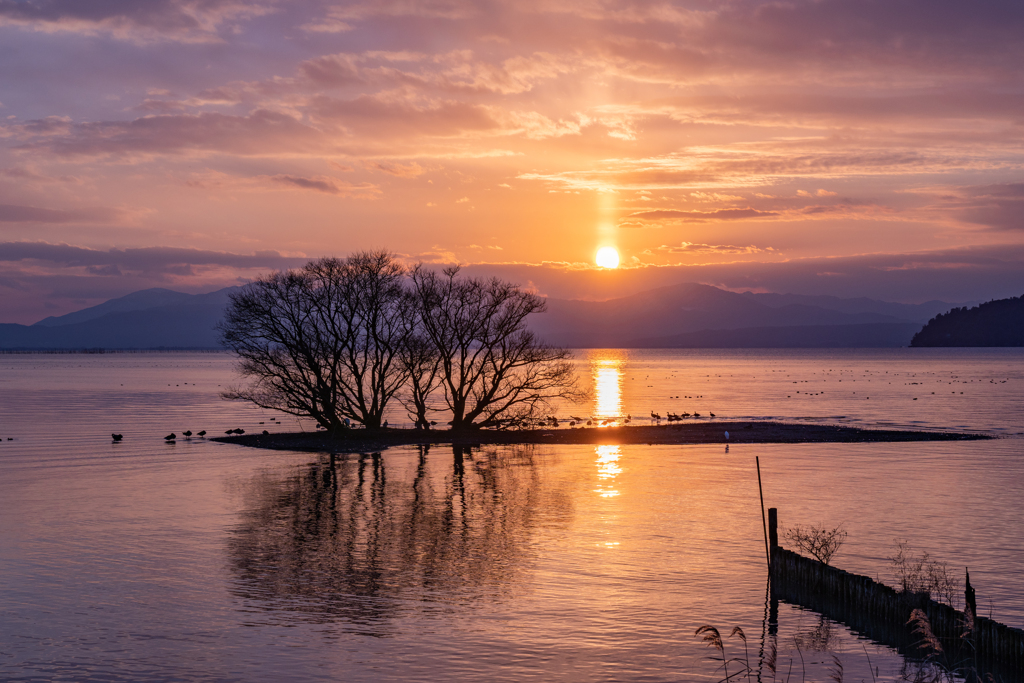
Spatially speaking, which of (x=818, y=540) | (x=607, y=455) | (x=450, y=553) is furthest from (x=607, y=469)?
(x=818, y=540)

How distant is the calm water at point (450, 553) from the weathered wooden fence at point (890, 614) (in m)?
0.65

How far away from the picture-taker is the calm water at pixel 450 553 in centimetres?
1947

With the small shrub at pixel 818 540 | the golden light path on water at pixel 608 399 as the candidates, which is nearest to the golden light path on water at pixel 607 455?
the golden light path on water at pixel 608 399

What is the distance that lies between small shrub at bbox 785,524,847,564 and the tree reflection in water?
8703mm

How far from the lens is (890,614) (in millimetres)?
20578

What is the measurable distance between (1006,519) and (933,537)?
5427 mm

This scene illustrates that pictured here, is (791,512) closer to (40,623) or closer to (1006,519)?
(1006,519)

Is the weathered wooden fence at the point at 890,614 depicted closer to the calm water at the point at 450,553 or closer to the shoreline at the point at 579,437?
the calm water at the point at 450,553

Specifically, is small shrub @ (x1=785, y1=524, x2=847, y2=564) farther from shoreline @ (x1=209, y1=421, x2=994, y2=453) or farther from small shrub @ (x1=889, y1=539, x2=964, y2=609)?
shoreline @ (x1=209, y1=421, x2=994, y2=453)

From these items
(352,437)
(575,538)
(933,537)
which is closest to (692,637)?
(575,538)

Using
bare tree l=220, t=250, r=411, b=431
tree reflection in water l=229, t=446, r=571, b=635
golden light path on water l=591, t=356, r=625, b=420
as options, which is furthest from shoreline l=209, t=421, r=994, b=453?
golden light path on water l=591, t=356, r=625, b=420

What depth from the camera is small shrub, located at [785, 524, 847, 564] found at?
1028 inches

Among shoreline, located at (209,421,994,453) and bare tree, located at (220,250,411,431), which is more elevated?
bare tree, located at (220,250,411,431)

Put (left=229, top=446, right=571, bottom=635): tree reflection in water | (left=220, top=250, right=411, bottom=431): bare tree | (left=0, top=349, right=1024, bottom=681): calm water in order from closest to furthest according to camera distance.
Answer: (left=0, top=349, right=1024, bottom=681): calm water
(left=229, top=446, right=571, bottom=635): tree reflection in water
(left=220, top=250, right=411, bottom=431): bare tree
